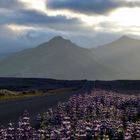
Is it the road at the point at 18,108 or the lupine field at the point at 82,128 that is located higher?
the lupine field at the point at 82,128

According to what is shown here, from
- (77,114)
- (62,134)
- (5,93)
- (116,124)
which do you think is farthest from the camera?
(5,93)

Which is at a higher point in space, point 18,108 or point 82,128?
point 82,128

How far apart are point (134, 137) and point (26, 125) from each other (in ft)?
13.7

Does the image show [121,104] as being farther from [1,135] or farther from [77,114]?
[1,135]

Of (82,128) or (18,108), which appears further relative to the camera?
(18,108)

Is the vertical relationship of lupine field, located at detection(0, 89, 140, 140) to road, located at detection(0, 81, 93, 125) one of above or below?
above

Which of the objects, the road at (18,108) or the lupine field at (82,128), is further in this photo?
the road at (18,108)

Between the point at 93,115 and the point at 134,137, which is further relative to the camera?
the point at 93,115

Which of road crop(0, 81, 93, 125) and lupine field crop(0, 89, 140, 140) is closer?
lupine field crop(0, 89, 140, 140)

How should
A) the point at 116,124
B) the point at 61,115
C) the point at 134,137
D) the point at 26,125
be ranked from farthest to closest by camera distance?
the point at 61,115 → the point at 116,124 → the point at 134,137 → the point at 26,125

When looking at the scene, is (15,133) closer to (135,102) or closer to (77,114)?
(77,114)

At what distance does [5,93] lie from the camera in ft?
281

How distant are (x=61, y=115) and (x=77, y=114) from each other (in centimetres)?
194

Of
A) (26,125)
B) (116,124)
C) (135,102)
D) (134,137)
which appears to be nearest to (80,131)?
(26,125)
